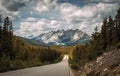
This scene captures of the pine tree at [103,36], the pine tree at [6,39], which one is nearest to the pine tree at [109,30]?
the pine tree at [103,36]

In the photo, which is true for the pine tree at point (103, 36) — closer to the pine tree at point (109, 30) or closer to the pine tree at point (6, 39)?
the pine tree at point (109, 30)

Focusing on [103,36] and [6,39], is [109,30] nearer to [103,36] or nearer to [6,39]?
[103,36]

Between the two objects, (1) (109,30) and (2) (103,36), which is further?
(1) (109,30)

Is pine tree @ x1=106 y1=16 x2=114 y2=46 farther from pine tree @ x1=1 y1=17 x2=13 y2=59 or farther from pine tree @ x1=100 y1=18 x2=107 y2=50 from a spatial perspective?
pine tree @ x1=1 y1=17 x2=13 y2=59

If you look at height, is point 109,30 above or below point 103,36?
above

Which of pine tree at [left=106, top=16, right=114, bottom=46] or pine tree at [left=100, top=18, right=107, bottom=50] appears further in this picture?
pine tree at [left=106, top=16, right=114, bottom=46]

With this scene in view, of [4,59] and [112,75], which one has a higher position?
[112,75]

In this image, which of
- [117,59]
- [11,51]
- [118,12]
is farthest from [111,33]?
[117,59]

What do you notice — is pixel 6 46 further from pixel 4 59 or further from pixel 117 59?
pixel 117 59

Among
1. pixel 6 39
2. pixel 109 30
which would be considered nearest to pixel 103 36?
pixel 109 30

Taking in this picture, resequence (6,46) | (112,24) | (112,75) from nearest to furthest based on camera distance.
Result: (112,75)
(6,46)
(112,24)

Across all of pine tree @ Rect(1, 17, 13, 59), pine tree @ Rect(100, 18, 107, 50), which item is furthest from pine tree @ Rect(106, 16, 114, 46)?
pine tree @ Rect(1, 17, 13, 59)

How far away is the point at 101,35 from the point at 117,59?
5173cm

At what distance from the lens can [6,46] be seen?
61.2 m
